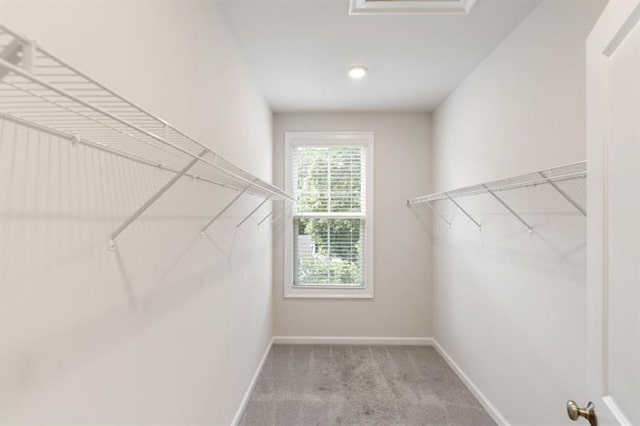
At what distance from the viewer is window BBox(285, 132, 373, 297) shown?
3.58m

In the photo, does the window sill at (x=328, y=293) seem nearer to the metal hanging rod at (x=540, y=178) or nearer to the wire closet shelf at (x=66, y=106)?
the metal hanging rod at (x=540, y=178)

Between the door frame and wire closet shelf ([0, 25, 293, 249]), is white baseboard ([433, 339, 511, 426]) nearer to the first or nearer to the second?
the door frame

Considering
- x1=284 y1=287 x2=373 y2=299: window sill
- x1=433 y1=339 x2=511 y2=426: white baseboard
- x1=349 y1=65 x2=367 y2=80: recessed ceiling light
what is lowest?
x1=433 y1=339 x2=511 y2=426: white baseboard

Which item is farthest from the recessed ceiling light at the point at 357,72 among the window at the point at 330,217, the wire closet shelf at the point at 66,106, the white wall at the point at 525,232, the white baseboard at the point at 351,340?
the white baseboard at the point at 351,340

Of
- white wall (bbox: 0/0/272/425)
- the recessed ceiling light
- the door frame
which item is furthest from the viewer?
the recessed ceiling light

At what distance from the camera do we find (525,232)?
1852 mm

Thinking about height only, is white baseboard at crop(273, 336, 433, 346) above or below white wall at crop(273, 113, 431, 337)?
below

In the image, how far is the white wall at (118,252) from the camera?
2.10 ft

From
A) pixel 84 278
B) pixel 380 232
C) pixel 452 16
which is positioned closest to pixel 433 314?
pixel 380 232

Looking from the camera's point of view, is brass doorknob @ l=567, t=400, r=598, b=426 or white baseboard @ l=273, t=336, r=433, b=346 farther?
white baseboard @ l=273, t=336, r=433, b=346

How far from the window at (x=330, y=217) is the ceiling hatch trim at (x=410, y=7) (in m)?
1.76

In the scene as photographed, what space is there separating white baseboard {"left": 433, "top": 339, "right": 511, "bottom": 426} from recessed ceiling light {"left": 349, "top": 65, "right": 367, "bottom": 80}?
2.52 m

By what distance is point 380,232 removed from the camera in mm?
3588

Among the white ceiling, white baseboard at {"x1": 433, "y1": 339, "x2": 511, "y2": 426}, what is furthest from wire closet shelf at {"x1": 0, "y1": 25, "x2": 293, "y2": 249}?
white baseboard at {"x1": 433, "y1": 339, "x2": 511, "y2": 426}
